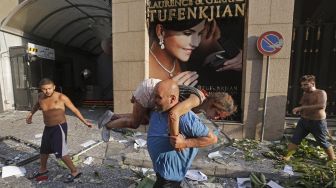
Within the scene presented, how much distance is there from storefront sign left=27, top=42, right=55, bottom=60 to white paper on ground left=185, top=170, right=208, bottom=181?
8.32m

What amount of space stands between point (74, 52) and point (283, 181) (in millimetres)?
13341

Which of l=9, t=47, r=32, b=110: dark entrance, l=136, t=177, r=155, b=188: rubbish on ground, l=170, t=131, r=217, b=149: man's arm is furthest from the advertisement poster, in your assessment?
l=9, t=47, r=32, b=110: dark entrance

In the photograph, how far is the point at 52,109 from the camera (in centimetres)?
367

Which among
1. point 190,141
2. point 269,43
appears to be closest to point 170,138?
point 190,141

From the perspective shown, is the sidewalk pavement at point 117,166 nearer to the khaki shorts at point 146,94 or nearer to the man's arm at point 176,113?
the khaki shorts at point 146,94

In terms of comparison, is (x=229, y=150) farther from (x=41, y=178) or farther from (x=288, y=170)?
(x=41, y=178)

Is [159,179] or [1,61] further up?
[1,61]

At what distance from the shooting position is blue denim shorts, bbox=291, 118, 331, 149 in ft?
13.7

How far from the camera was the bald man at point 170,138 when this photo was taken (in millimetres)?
1843

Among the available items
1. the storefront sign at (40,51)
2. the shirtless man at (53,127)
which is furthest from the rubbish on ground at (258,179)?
the storefront sign at (40,51)

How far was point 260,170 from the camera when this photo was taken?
4016mm

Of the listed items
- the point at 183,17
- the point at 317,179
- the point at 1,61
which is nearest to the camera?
the point at 317,179

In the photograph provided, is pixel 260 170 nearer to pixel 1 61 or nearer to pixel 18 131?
pixel 18 131

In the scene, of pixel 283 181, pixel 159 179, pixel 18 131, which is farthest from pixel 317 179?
pixel 18 131
